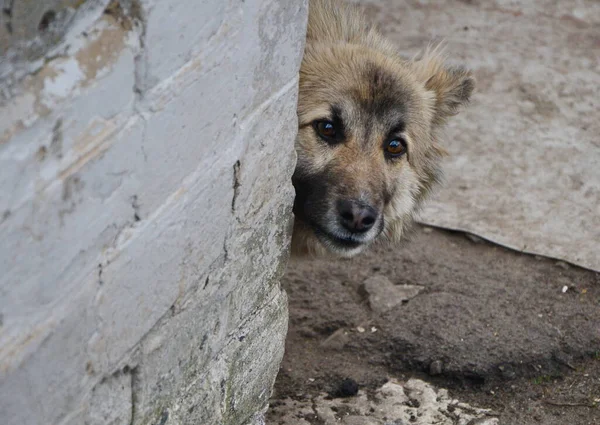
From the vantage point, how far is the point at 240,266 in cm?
290

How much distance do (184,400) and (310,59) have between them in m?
1.80

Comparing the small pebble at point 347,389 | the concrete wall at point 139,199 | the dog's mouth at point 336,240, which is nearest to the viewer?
the concrete wall at point 139,199

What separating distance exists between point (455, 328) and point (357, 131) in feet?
3.80

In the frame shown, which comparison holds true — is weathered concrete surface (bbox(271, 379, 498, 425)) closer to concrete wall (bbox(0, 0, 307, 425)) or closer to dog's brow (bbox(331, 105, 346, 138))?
concrete wall (bbox(0, 0, 307, 425))

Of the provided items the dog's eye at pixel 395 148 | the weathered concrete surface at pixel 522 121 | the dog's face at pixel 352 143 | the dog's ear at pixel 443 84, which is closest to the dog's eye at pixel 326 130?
the dog's face at pixel 352 143

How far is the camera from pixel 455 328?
4.37m

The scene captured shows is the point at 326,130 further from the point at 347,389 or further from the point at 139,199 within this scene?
the point at 139,199

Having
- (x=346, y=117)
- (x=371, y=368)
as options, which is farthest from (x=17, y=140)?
(x=371, y=368)

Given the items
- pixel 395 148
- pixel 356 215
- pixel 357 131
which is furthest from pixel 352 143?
pixel 356 215

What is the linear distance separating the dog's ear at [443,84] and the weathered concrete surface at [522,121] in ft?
3.10

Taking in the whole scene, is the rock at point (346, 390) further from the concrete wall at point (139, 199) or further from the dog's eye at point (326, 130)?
the dog's eye at point (326, 130)

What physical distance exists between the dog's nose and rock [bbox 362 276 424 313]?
962 mm

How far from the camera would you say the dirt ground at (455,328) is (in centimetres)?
405

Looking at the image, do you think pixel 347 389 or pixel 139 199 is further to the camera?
pixel 347 389
